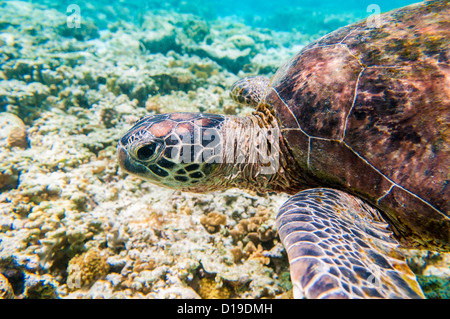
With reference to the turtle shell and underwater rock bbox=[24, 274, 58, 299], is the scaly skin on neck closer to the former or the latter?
the turtle shell

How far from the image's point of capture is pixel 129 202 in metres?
2.26

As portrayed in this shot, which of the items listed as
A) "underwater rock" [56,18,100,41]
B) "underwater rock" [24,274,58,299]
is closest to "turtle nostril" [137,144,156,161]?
"underwater rock" [24,274,58,299]

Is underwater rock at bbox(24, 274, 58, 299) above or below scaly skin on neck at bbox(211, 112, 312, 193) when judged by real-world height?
below

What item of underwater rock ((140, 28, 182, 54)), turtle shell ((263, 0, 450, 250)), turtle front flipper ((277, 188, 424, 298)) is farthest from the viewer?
underwater rock ((140, 28, 182, 54))

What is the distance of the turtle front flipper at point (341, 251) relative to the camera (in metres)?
0.75

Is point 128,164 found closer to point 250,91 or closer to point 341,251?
point 341,251

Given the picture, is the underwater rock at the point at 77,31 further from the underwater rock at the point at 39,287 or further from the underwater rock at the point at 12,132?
the underwater rock at the point at 39,287

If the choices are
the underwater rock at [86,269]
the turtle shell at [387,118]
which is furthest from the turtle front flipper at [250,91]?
the underwater rock at [86,269]

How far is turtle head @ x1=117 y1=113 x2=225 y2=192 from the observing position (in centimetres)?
149

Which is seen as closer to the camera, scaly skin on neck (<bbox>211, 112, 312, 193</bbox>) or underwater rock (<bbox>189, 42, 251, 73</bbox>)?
scaly skin on neck (<bbox>211, 112, 312, 193</bbox>)
